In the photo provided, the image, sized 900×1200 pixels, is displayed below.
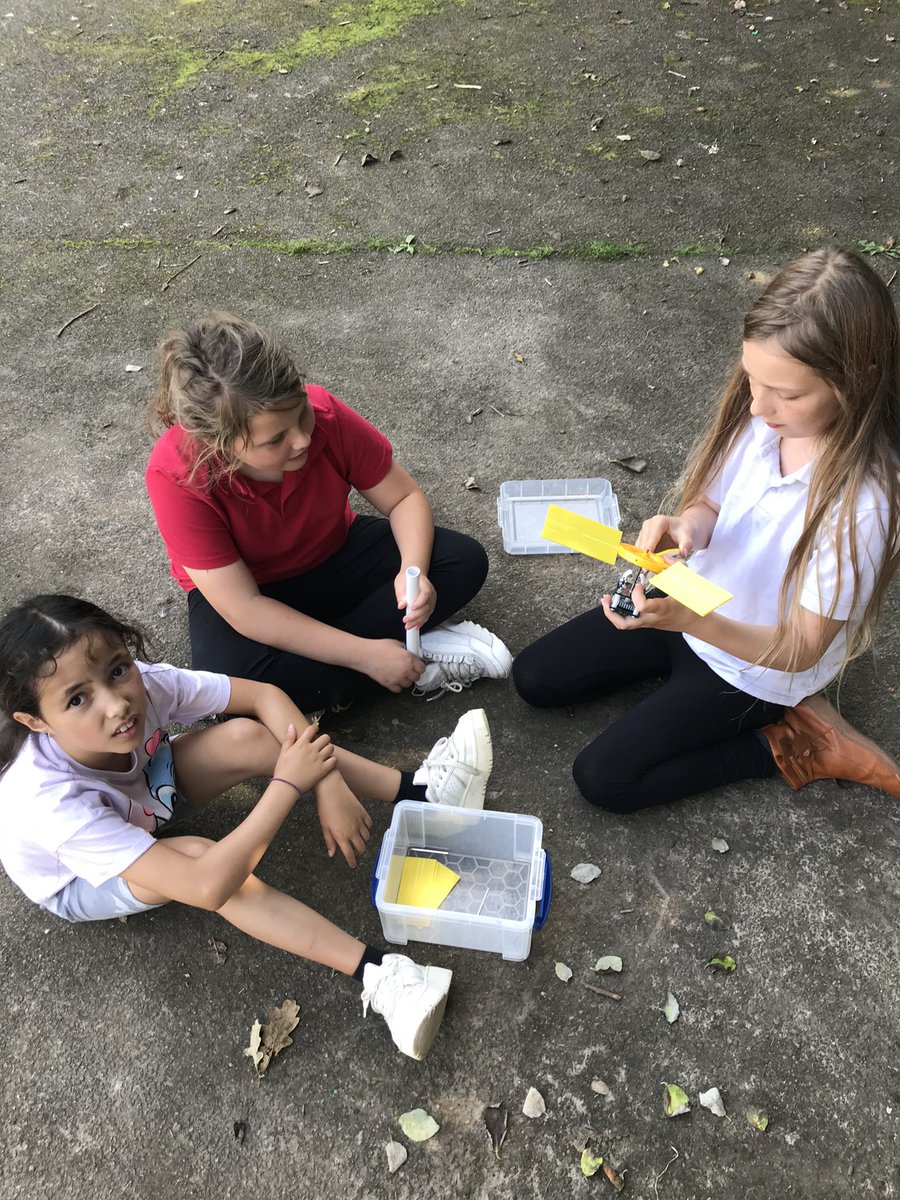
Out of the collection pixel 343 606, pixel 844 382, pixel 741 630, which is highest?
pixel 844 382

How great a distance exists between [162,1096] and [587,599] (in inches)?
68.6

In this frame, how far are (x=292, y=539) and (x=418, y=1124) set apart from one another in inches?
55.1

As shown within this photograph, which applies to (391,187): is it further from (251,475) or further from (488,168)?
(251,475)

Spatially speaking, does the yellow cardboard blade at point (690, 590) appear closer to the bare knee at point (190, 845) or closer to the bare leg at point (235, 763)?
the bare leg at point (235, 763)

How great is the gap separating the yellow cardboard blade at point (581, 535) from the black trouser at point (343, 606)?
2.31 ft

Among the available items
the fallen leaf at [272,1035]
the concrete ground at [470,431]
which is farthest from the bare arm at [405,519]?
the fallen leaf at [272,1035]

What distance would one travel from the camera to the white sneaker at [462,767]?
6.70 ft

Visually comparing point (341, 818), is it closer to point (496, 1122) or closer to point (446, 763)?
point (446, 763)

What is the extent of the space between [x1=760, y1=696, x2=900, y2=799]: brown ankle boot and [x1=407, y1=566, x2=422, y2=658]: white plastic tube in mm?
936

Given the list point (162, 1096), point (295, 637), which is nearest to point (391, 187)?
point (295, 637)

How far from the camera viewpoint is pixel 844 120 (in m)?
4.82

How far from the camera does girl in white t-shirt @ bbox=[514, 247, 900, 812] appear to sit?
170 centimetres

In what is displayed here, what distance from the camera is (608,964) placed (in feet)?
6.40

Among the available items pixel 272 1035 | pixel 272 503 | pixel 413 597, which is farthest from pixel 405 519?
pixel 272 1035
